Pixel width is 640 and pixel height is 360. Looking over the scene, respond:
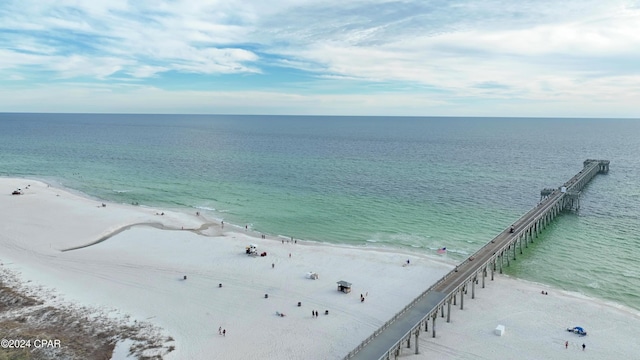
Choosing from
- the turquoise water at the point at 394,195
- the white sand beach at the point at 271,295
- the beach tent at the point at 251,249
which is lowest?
the white sand beach at the point at 271,295

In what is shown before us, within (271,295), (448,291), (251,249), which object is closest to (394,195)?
(251,249)

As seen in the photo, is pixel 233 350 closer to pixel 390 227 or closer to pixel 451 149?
pixel 390 227

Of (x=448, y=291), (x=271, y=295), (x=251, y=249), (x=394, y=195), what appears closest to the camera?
(x=448, y=291)

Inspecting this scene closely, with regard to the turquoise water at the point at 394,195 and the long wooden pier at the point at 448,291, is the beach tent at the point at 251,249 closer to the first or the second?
the turquoise water at the point at 394,195

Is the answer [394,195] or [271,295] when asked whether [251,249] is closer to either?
[271,295]

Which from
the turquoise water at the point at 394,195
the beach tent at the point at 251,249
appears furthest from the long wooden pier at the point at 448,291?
the beach tent at the point at 251,249

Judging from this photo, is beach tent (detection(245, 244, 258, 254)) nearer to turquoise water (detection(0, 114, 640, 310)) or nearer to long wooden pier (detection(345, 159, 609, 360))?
turquoise water (detection(0, 114, 640, 310))
